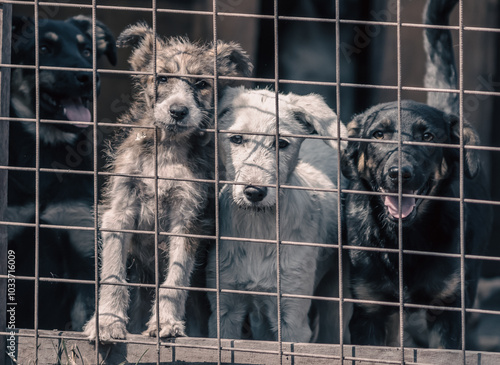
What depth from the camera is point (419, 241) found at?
14.3 ft

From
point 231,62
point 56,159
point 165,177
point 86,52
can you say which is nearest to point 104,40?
point 86,52

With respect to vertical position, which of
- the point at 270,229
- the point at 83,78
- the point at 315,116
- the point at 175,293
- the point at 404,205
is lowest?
the point at 175,293

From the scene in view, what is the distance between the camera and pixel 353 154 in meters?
4.43

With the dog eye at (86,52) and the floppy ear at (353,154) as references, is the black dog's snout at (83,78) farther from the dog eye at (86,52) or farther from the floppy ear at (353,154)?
the floppy ear at (353,154)

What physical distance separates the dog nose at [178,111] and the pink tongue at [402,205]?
Answer: 1.09m

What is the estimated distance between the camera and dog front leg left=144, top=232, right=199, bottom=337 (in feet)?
12.9

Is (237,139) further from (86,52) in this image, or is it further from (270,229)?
(86,52)

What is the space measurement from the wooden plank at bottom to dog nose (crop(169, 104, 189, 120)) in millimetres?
1051

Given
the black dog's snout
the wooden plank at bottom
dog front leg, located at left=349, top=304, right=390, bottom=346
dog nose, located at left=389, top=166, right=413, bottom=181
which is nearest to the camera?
the wooden plank at bottom

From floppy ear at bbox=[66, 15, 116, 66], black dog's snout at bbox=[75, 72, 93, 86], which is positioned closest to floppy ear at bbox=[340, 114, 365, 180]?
black dog's snout at bbox=[75, 72, 93, 86]

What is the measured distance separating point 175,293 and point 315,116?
3.72 ft

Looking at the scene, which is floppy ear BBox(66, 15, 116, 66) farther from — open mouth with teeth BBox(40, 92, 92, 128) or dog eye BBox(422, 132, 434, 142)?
dog eye BBox(422, 132, 434, 142)

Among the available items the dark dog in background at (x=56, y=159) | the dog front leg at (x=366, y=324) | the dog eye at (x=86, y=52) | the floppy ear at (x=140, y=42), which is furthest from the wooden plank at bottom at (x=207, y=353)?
the dog eye at (x=86, y=52)

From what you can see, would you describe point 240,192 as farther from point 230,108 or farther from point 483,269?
point 483,269
